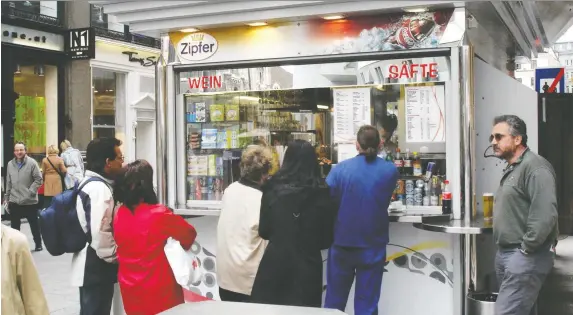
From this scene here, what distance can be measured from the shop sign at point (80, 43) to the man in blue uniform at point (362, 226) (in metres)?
12.1

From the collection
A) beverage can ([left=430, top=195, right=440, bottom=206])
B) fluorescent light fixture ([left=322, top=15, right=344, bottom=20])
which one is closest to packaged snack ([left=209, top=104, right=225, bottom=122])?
fluorescent light fixture ([left=322, top=15, right=344, bottom=20])

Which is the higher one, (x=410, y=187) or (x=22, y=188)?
Result: (x=410, y=187)

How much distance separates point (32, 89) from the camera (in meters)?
15.7

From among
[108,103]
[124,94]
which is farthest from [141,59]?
[108,103]

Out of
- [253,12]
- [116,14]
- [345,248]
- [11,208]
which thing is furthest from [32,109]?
[345,248]

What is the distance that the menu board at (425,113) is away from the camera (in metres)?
6.00

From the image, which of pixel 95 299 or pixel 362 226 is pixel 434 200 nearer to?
pixel 362 226

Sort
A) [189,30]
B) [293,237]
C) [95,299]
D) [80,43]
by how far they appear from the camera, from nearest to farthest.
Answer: [293,237]
[95,299]
[189,30]
[80,43]

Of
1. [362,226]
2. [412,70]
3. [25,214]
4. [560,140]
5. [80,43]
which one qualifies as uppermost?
[80,43]

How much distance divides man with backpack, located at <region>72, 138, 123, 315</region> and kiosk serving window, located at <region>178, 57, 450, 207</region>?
2151mm

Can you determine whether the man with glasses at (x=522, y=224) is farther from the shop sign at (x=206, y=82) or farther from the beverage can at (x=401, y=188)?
the shop sign at (x=206, y=82)

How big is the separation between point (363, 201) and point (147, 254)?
1765 mm

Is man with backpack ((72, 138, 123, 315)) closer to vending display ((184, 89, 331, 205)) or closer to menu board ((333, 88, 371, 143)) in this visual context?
vending display ((184, 89, 331, 205))

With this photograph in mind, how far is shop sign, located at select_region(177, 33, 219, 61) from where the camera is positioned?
6668 mm
